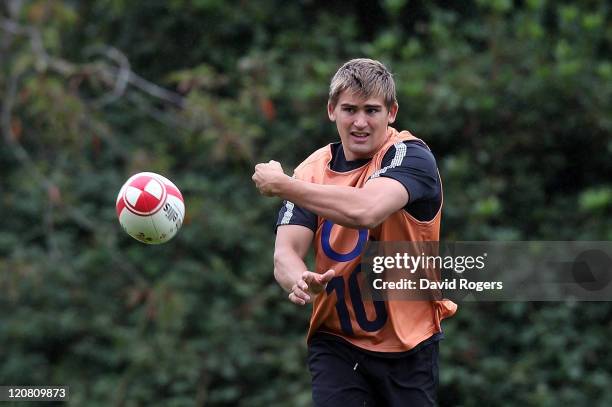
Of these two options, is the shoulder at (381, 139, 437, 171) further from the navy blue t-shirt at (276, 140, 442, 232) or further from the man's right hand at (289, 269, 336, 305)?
the man's right hand at (289, 269, 336, 305)

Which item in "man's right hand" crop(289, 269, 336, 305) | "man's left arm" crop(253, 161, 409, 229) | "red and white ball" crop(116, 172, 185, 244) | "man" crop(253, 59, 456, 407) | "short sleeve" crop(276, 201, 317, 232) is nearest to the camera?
"man's right hand" crop(289, 269, 336, 305)

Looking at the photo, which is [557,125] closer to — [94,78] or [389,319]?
[94,78]

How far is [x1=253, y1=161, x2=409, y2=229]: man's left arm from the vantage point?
14.0 ft

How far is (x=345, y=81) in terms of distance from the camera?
4715mm

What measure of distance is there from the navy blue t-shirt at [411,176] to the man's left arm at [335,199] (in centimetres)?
18

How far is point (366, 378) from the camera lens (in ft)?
15.2

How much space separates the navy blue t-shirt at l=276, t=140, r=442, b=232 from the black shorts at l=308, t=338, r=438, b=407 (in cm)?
61

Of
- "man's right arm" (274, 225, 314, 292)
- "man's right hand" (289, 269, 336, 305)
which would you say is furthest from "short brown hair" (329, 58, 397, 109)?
"man's right hand" (289, 269, 336, 305)

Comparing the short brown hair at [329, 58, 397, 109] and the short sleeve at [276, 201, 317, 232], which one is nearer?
the short brown hair at [329, 58, 397, 109]

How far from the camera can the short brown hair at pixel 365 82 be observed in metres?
4.65

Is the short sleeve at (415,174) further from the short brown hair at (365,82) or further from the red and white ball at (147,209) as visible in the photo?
the red and white ball at (147,209)

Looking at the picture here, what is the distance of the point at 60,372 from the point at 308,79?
3701mm

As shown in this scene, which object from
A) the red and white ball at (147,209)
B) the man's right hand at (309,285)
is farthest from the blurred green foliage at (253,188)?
the man's right hand at (309,285)

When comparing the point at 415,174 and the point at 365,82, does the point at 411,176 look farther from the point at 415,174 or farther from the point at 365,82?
the point at 365,82
